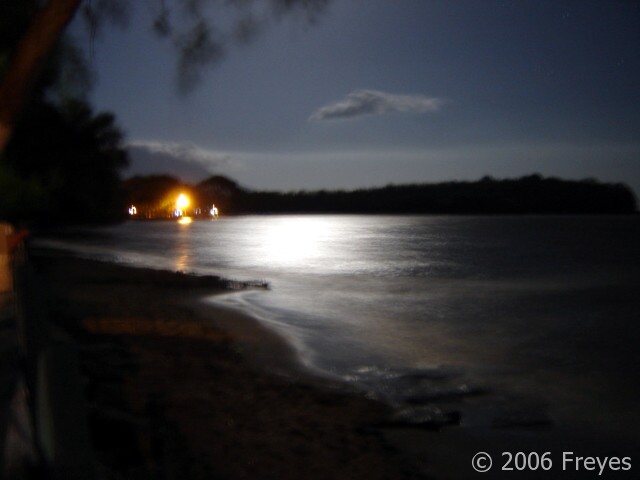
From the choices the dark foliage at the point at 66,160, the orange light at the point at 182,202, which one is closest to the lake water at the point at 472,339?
the dark foliage at the point at 66,160

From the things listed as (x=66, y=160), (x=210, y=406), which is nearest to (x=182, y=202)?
(x=66, y=160)

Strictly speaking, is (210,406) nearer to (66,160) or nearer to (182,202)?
(66,160)

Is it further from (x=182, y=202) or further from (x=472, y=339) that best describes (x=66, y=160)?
(x=182, y=202)

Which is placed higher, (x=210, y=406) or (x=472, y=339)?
(x=210, y=406)

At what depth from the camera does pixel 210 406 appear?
702 cm

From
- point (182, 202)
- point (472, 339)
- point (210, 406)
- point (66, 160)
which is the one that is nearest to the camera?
point (210, 406)

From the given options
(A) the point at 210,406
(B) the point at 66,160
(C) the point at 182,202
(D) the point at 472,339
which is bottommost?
(D) the point at 472,339

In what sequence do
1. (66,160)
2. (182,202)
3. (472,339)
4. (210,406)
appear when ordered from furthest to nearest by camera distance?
(182,202)
(66,160)
(472,339)
(210,406)

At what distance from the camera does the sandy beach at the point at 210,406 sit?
5.05 metres

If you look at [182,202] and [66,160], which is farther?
[182,202]

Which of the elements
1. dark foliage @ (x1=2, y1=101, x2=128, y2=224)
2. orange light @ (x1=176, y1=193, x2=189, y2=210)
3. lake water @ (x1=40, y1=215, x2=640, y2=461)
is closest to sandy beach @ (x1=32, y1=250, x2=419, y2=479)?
lake water @ (x1=40, y1=215, x2=640, y2=461)

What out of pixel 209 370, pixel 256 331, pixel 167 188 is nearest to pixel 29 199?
pixel 256 331

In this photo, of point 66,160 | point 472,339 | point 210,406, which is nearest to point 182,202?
point 66,160

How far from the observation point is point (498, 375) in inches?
440
